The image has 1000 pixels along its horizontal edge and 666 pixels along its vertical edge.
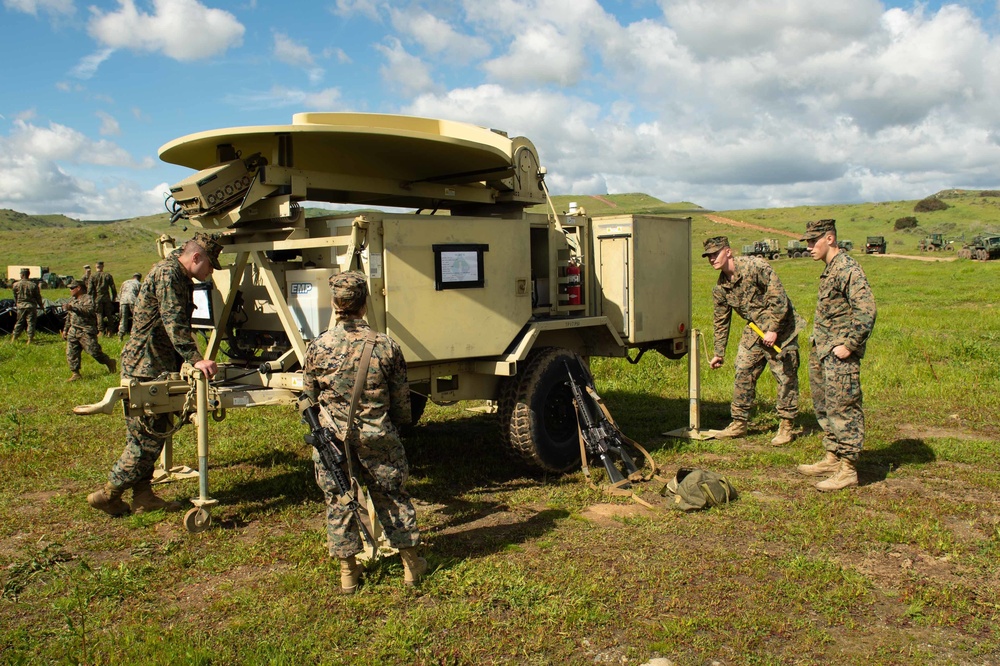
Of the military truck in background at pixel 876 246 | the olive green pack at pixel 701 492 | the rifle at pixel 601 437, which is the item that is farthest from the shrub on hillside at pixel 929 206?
the olive green pack at pixel 701 492

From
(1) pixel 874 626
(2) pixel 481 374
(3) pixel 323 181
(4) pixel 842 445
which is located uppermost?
(3) pixel 323 181

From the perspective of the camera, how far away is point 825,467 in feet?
20.9

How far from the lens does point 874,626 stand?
390 centimetres

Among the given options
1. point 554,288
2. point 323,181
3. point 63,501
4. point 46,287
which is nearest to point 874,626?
point 554,288

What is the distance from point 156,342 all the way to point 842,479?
5014 mm

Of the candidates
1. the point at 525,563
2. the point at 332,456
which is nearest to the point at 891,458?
the point at 525,563

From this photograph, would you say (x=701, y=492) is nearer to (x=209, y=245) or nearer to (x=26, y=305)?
(x=209, y=245)

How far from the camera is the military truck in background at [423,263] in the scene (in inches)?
209

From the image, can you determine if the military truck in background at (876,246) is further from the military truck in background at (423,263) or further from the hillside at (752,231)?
the military truck in background at (423,263)

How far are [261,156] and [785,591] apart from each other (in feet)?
14.0

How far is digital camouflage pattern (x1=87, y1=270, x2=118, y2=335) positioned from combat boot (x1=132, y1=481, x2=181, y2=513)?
33.5ft

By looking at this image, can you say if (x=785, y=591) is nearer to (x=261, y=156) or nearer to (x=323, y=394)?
(x=323, y=394)

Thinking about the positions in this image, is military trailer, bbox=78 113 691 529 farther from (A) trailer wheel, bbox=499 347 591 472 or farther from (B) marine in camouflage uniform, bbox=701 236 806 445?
(B) marine in camouflage uniform, bbox=701 236 806 445

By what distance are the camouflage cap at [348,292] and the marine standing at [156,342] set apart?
1605mm
